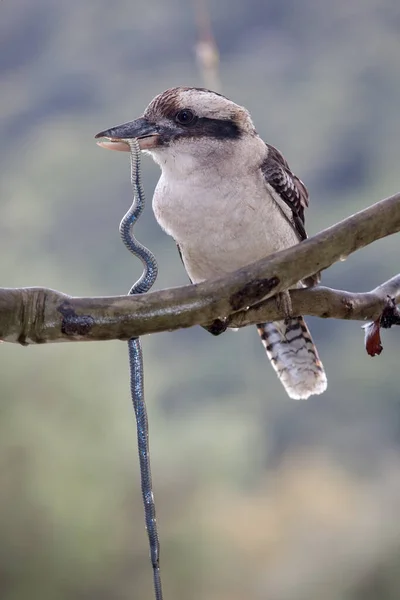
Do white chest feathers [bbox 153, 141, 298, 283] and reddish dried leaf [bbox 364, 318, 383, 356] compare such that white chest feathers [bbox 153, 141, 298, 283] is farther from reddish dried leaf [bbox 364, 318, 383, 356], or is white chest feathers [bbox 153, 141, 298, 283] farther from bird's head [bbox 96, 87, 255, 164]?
reddish dried leaf [bbox 364, 318, 383, 356]

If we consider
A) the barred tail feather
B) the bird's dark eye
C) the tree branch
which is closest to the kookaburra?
the bird's dark eye

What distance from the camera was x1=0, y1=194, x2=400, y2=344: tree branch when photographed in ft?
3.45

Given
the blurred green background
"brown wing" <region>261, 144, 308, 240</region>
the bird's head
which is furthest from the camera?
the blurred green background

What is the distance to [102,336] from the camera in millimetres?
1060

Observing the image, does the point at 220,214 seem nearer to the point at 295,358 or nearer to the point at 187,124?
the point at 187,124

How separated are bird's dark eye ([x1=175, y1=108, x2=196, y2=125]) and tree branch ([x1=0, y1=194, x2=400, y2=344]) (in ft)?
1.53

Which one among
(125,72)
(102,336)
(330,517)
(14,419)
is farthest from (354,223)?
(125,72)

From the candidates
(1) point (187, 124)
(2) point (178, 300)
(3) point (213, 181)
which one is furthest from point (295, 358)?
(2) point (178, 300)

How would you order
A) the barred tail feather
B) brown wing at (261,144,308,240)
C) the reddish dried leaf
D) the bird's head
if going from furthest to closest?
the barred tail feather < brown wing at (261,144,308,240) < the bird's head < the reddish dried leaf

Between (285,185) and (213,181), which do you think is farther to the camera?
(285,185)

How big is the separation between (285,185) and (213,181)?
0.19 m

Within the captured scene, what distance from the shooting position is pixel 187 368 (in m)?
2.73

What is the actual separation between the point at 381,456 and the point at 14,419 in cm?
114

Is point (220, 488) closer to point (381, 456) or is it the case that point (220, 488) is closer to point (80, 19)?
point (381, 456)
